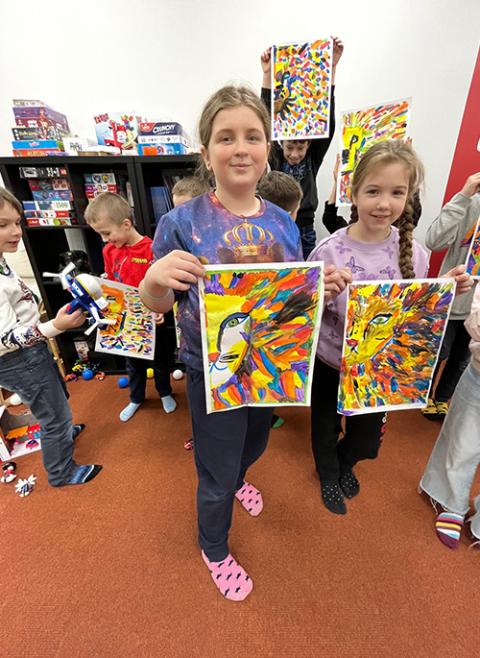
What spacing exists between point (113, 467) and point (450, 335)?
7.10 feet

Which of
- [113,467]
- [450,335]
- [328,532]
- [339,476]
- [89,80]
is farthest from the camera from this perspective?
[89,80]

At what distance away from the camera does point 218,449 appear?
87 centimetres

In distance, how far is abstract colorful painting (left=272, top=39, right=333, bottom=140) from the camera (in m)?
1.37

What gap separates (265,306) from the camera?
0.75 meters

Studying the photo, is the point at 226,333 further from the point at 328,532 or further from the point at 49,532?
the point at 49,532

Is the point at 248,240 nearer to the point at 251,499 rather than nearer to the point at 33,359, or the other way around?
the point at 33,359

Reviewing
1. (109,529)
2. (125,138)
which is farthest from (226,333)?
(125,138)

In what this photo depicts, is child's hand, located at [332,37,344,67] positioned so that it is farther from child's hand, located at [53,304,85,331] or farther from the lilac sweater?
child's hand, located at [53,304,85,331]

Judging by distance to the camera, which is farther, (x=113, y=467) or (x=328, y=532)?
(x=113, y=467)

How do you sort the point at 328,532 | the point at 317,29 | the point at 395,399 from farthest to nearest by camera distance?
the point at 317,29, the point at 328,532, the point at 395,399

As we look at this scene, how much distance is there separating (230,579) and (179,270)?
3.85ft

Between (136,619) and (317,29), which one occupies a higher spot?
(317,29)

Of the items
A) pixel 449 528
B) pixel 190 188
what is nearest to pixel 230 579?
pixel 449 528

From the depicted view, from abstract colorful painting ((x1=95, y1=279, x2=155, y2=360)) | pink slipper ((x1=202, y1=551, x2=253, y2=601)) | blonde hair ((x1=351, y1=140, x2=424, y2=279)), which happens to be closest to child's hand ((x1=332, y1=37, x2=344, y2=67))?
blonde hair ((x1=351, y1=140, x2=424, y2=279))
